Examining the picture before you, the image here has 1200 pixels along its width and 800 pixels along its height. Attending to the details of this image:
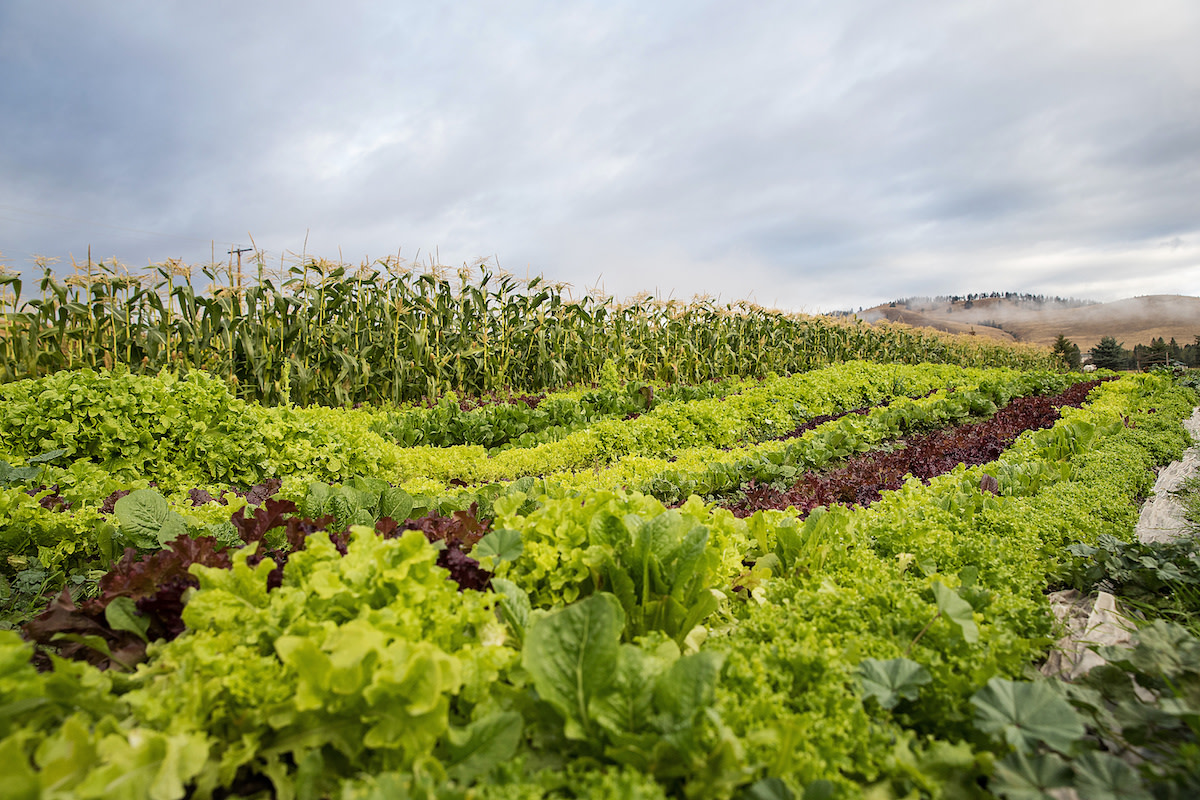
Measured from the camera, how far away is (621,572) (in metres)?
2.12

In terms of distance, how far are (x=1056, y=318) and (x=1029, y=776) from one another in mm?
146732

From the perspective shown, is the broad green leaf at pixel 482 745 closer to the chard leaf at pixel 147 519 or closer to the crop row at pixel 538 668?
the crop row at pixel 538 668

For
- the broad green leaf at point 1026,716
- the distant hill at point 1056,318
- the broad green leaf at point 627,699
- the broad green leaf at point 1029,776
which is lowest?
the broad green leaf at point 1029,776

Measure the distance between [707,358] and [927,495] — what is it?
46.5 feet

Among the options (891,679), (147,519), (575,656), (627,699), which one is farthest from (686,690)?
(147,519)

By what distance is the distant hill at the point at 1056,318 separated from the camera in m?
93.4

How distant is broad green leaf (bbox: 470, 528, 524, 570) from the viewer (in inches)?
81.9

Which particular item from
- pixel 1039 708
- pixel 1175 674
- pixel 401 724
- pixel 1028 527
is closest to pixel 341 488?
pixel 401 724

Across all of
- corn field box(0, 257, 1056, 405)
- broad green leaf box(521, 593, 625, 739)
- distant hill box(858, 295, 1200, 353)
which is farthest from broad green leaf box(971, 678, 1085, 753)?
distant hill box(858, 295, 1200, 353)

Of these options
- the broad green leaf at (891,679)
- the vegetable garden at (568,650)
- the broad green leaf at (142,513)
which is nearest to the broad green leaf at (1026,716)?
the vegetable garden at (568,650)

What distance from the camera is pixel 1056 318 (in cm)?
11519

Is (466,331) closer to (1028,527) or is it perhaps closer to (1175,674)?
(1028,527)

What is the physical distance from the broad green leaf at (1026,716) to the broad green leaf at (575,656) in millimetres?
985

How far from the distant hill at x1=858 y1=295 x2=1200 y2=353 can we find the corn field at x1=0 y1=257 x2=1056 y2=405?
267 feet
